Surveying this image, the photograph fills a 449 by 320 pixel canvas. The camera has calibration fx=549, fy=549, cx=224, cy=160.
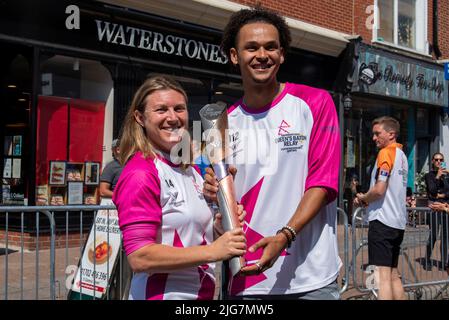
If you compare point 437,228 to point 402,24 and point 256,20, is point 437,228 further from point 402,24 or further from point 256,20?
point 402,24

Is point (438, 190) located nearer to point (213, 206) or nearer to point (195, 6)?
point (195, 6)

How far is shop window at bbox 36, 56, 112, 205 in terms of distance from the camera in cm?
876

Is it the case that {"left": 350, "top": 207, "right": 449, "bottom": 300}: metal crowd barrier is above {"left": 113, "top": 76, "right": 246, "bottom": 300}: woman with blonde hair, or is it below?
below

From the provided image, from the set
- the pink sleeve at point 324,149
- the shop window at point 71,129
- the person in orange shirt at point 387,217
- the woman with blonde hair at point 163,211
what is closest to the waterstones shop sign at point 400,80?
the shop window at point 71,129

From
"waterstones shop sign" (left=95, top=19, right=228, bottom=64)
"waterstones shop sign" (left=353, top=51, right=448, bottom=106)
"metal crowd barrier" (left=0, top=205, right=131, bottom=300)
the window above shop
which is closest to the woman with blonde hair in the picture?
"metal crowd barrier" (left=0, top=205, right=131, bottom=300)

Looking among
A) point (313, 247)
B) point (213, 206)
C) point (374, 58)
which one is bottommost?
point (313, 247)

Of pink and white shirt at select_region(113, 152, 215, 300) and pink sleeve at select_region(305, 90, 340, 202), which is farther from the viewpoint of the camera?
pink sleeve at select_region(305, 90, 340, 202)

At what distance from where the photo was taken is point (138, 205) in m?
2.11

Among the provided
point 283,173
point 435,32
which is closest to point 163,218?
point 283,173

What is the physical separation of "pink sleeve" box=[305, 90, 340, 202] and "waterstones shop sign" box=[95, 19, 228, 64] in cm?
667

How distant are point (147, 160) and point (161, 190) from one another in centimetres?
15

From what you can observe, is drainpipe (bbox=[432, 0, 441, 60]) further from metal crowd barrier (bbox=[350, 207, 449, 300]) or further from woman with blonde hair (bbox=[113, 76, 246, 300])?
woman with blonde hair (bbox=[113, 76, 246, 300])

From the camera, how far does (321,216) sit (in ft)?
7.68
